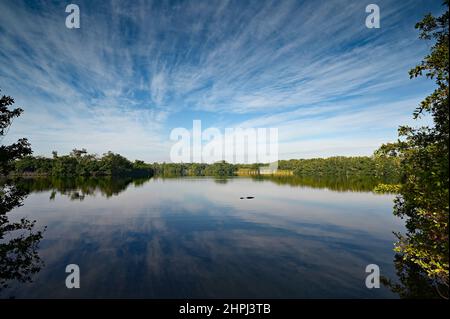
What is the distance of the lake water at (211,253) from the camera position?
42.1 feet

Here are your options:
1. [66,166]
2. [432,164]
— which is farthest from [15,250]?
[66,166]

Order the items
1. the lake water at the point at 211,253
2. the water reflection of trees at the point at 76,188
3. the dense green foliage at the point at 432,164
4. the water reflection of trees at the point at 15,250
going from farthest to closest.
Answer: the water reflection of trees at the point at 76,188 → the water reflection of trees at the point at 15,250 → the lake water at the point at 211,253 → the dense green foliage at the point at 432,164

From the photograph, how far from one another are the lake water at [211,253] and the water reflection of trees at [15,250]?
567mm

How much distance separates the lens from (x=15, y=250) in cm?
1873

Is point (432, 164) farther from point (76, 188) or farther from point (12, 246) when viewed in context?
point (76, 188)

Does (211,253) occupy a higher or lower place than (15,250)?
lower

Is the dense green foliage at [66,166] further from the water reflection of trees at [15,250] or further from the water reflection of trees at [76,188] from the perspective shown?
the water reflection of trees at [15,250]

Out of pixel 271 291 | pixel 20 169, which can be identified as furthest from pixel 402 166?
pixel 20 169

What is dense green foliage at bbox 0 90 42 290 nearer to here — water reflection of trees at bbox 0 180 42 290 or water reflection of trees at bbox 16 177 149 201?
water reflection of trees at bbox 0 180 42 290

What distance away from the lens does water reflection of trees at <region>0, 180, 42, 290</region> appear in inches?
569

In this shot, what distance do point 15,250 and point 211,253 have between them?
15688mm

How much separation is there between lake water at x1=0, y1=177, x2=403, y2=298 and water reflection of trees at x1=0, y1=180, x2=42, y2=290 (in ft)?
1.86

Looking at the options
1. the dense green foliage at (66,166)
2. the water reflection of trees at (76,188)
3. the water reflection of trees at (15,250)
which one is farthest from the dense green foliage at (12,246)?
the dense green foliage at (66,166)
